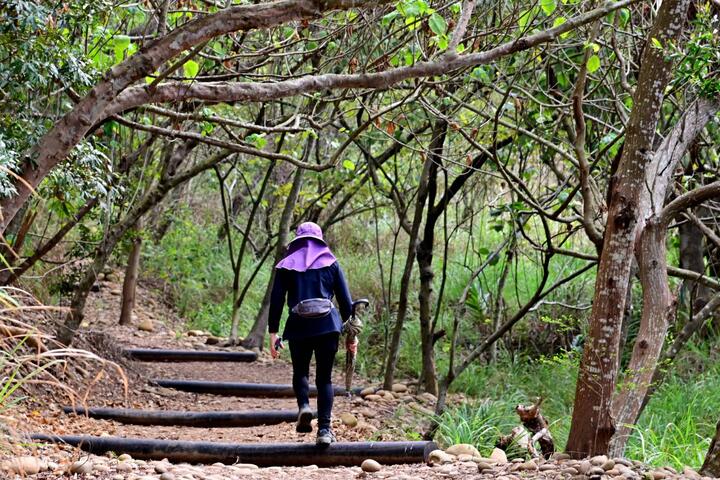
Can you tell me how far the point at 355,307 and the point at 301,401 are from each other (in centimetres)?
84

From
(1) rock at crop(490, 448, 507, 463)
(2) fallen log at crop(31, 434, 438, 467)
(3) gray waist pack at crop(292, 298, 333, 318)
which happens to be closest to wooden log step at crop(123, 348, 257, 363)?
(2) fallen log at crop(31, 434, 438, 467)

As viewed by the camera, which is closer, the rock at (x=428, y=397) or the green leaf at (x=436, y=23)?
the green leaf at (x=436, y=23)

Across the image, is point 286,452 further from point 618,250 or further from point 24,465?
point 618,250

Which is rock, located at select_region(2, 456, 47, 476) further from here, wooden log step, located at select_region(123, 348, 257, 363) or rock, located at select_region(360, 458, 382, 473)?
wooden log step, located at select_region(123, 348, 257, 363)

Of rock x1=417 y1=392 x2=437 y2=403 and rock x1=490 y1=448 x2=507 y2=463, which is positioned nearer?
rock x1=490 y1=448 x2=507 y2=463

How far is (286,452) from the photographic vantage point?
646cm

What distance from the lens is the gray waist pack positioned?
6.68 metres

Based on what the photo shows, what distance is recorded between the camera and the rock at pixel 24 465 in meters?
4.59

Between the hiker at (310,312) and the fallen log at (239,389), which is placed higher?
the hiker at (310,312)

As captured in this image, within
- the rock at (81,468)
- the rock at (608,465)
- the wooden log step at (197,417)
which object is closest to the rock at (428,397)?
the wooden log step at (197,417)

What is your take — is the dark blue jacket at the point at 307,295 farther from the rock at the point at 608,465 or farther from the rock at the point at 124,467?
the rock at the point at 608,465

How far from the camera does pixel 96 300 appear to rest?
14.9 meters

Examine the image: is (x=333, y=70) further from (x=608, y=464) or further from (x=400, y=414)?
(x=608, y=464)

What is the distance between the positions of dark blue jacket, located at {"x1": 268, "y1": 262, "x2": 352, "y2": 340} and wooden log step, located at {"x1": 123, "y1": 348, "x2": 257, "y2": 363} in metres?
5.02
